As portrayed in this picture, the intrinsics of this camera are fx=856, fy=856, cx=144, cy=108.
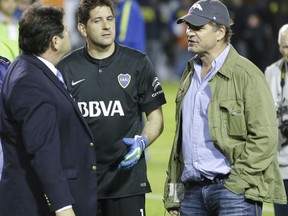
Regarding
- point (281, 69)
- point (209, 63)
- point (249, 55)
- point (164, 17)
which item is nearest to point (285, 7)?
point (249, 55)

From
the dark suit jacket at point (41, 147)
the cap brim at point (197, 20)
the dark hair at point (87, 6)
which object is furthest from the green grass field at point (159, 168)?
the dark suit jacket at point (41, 147)

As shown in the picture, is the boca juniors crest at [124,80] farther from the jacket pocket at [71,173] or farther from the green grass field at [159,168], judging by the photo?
the green grass field at [159,168]

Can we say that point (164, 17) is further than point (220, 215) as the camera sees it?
Yes

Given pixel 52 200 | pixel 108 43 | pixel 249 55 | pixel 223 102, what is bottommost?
pixel 249 55

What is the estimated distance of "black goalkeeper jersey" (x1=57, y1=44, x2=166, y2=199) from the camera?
6.05 meters

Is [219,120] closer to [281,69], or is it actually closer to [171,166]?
[171,166]

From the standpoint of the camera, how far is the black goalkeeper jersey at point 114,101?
6.05 m

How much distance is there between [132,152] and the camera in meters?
5.84

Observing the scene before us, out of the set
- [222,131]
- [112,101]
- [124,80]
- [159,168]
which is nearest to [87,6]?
[124,80]

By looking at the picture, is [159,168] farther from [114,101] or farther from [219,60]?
[219,60]

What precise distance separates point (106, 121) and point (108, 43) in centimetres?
56

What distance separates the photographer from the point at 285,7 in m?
22.6

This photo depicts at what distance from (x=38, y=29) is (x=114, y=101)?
1.15m

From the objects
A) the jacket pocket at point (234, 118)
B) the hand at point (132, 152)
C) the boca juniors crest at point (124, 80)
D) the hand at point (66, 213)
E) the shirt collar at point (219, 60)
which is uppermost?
the shirt collar at point (219, 60)
